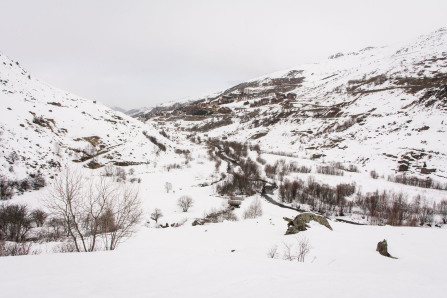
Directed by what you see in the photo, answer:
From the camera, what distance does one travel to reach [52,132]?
44.6 metres

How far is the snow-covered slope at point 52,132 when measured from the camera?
1375 inches

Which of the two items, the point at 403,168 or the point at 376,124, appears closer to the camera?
the point at 403,168

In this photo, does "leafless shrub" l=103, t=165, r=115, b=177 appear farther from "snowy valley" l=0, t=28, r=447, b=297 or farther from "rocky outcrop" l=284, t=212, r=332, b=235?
"rocky outcrop" l=284, t=212, r=332, b=235

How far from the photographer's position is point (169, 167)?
6081cm

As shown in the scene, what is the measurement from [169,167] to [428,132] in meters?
73.3

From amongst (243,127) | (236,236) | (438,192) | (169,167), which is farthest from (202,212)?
(243,127)

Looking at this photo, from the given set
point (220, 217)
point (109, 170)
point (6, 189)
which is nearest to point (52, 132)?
point (109, 170)

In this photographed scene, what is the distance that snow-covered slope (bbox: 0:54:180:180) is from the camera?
34.9m

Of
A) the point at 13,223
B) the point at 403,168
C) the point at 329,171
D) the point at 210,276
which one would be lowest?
the point at 329,171

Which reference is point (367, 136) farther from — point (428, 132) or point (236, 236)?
point (236, 236)

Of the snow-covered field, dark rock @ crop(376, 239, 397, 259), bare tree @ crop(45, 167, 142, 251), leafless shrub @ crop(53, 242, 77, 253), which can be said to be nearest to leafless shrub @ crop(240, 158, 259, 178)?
Result: the snow-covered field

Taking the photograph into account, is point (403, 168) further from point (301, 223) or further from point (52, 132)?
point (52, 132)

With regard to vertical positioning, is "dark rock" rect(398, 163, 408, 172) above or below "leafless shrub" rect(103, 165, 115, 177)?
below

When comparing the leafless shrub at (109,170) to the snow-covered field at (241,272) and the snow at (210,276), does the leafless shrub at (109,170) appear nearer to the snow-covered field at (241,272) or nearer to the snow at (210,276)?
the snow-covered field at (241,272)
